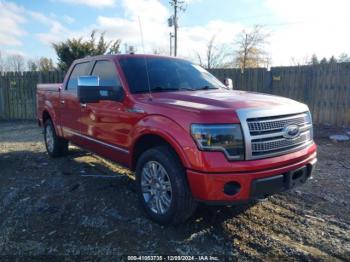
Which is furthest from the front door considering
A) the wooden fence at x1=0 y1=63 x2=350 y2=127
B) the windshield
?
the wooden fence at x1=0 y1=63 x2=350 y2=127

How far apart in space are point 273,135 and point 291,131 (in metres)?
0.29

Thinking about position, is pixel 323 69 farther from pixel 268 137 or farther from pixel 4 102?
pixel 4 102

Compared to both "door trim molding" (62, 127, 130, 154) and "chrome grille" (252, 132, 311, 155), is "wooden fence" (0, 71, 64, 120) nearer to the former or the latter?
"door trim molding" (62, 127, 130, 154)

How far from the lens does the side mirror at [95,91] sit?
4.04 meters

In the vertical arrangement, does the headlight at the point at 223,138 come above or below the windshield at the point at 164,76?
below

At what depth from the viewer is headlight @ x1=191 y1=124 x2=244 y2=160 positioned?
301 centimetres

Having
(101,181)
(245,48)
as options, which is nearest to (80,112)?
(101,181)

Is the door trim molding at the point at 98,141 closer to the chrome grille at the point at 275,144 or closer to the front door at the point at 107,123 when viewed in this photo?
the front door at the point at 107,123

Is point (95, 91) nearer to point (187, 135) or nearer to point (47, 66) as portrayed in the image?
point (187, 135)

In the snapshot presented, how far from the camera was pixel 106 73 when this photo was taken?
15.3 ft

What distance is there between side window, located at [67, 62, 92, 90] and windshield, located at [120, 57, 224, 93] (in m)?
1.16

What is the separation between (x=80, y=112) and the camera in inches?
204

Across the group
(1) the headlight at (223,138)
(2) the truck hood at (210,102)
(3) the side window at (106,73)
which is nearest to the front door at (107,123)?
(3) the side window at (106,73)

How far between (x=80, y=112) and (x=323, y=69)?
27.0 ft
